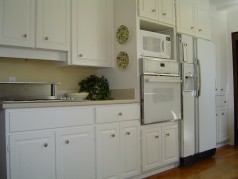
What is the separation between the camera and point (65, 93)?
10.1 ft

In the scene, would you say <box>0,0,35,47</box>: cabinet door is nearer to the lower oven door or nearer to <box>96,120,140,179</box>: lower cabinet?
<box>96,120,140,179</box>: lower cabinet

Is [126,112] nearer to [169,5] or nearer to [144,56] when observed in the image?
[144,56]

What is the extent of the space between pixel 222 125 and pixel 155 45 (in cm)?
225

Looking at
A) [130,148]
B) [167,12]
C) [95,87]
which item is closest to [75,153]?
[130,148]

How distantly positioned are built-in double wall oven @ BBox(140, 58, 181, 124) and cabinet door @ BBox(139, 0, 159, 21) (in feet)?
1.74

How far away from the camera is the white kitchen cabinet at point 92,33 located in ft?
9.37

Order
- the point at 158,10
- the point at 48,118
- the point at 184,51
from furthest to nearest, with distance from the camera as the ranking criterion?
1. the point at 184,51
2. the point at 158,10
3. the point at 48,118

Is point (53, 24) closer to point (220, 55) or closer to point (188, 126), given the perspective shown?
point (188, 126)

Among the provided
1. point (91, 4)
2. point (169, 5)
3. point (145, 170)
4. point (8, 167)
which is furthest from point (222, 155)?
point (8, 167)

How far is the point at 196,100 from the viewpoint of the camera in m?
3.64

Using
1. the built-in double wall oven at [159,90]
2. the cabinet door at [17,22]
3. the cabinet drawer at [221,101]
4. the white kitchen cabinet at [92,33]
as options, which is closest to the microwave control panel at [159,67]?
the built-in double wall oven at [159,90]

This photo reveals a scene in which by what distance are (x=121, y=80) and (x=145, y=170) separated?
1.09 m

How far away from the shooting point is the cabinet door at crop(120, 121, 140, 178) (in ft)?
9.04

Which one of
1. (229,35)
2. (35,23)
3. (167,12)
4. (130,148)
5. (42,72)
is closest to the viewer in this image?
(35,23)
